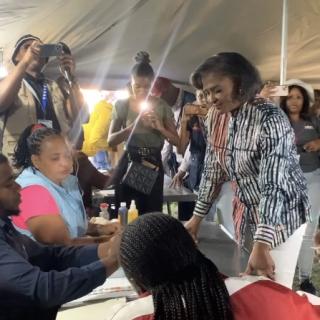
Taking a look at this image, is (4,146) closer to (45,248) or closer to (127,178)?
(127,178)

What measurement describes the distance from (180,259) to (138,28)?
270 centimetres

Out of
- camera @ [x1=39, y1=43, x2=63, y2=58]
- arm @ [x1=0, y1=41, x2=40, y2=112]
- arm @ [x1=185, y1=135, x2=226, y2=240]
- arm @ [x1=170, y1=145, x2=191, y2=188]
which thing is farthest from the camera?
arm @ [x1=170, y1=145, x2=191, y2=188]

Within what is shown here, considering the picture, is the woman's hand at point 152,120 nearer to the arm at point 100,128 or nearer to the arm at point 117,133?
the arm at point 117,133

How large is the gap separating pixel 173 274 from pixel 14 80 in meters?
1.81

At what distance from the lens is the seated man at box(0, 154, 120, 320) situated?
46.8 inches

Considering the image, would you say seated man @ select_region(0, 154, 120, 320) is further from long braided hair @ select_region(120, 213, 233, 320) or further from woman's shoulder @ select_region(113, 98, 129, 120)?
woman's shoulder @ select_region(113, 98, 129, 120)

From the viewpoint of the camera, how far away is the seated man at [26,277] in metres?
1.19

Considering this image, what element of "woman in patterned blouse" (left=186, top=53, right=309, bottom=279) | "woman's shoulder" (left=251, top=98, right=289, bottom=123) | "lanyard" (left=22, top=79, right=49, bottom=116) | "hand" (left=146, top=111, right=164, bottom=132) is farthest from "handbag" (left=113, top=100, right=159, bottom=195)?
"woman's shoulder" (left=251, top=98, right=289, bottom=123)

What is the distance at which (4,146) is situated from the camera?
2.53 m

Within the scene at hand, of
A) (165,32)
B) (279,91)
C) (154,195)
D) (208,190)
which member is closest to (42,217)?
(208,190)

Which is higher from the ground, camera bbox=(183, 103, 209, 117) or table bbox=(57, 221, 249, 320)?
camera bbox=(183, 103, 209, 117)

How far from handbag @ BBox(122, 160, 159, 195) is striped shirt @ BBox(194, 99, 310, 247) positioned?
111cm

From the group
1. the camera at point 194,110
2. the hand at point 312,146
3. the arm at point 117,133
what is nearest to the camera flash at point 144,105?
the arm at point 117,133

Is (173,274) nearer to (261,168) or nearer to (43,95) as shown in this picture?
(261,168)
